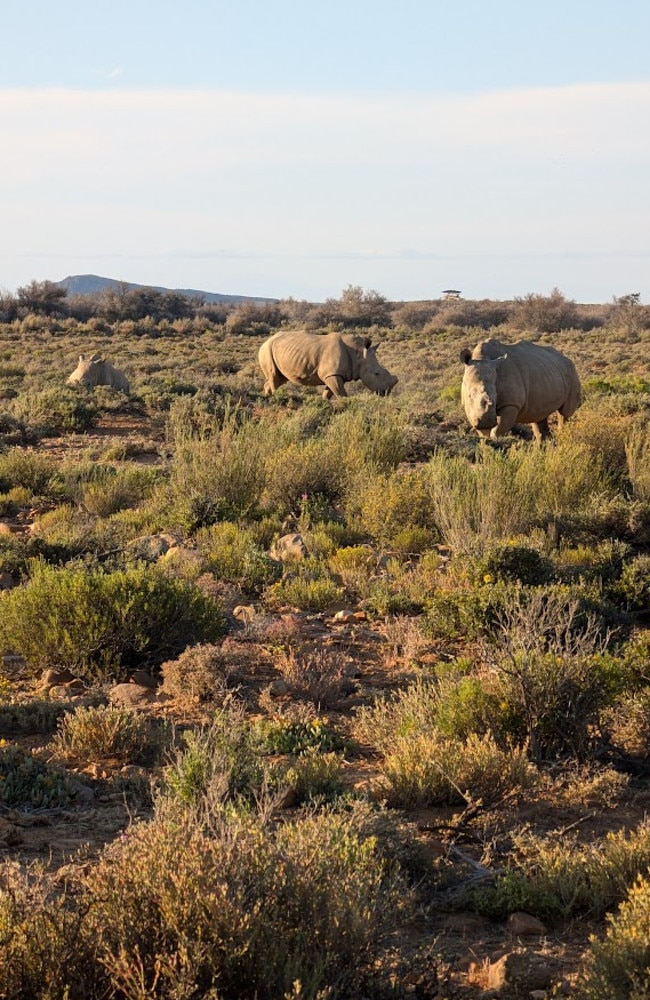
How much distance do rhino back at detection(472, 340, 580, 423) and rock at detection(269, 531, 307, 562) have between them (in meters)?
5.17

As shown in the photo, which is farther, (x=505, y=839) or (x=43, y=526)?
(x=43, y=526)

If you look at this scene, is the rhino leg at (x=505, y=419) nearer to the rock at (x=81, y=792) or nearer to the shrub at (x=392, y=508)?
the shrub at (x=392, y=508)

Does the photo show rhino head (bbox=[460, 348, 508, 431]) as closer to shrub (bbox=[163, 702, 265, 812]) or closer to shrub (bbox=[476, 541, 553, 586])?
shrub (bbox=[476, 541, 553, 586])

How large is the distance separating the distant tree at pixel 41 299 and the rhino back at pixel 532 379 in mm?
37993

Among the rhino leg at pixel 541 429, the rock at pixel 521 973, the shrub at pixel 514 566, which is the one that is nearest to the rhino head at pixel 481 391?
the rhino leg at pixel 541 429

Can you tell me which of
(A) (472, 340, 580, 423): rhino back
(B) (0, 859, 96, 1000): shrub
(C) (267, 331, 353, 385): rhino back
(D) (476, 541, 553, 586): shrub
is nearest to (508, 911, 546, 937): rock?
(B) (0, 859, 96, 1000): shrub

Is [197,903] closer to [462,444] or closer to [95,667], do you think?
[95,667]

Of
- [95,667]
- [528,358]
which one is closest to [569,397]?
[528,358]

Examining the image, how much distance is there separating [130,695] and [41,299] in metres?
48.1

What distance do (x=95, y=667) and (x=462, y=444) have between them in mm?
9065

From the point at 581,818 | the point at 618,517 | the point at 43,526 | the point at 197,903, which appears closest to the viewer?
the point at 197,903

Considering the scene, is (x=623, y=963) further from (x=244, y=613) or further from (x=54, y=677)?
(x=244, y=613)

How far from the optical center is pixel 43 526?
10234 millimetres

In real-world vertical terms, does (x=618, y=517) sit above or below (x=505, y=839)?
above
